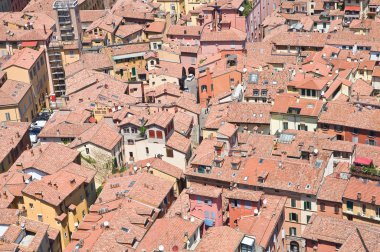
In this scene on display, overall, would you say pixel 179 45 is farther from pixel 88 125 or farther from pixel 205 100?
pixel 88 125

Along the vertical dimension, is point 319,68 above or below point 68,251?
above

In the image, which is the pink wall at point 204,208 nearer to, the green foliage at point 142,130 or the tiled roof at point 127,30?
the green foliage at point 142,130

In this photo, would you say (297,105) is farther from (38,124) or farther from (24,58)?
(24,58)

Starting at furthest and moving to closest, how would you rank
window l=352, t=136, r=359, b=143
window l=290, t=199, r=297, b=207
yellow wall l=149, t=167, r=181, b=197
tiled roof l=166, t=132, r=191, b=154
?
1. window l=352, t=136, r=359, b=143
2. tiled roof l=166, t=132, r=191, b=154
3. yellow wall l=149, t=167, r=181, b=197
4. window l=290, t=199, r=297, b=207

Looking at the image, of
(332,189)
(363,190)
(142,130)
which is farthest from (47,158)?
(363,190)

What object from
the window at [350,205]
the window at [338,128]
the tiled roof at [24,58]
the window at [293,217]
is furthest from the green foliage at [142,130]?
the tiled roof at [24,58]

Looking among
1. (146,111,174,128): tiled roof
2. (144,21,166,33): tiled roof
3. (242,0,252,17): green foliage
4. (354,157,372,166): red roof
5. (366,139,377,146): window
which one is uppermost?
(242,0,252,17): green foliage

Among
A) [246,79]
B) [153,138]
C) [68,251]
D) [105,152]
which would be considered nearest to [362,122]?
[246,79]

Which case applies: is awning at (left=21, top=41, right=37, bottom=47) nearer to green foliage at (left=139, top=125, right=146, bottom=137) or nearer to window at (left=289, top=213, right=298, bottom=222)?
green foliage at (left=139, top=125, right=146, bottom=137)

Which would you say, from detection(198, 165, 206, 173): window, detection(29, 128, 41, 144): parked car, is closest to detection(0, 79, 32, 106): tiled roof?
detection(29, 128, 41, 144): parked car
